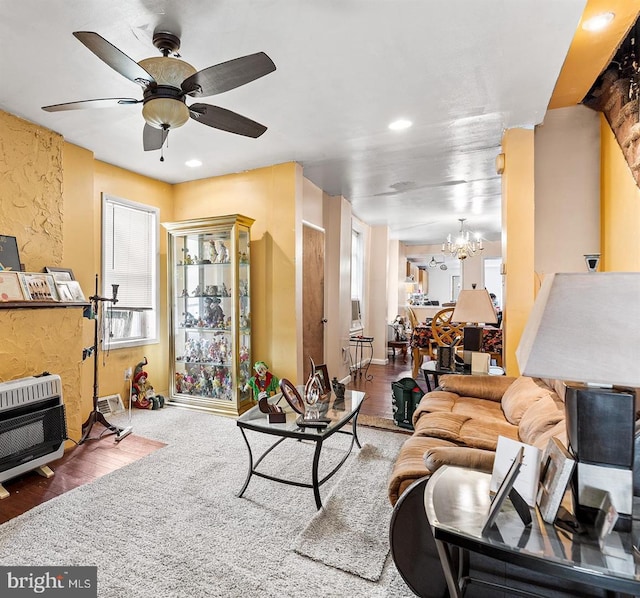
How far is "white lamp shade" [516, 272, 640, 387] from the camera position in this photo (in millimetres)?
904

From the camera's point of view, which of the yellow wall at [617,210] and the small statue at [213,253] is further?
the small statue at [213,253]

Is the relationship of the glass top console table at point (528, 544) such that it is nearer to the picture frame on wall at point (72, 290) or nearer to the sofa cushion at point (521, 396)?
the sofa cushion at point (521, 396)

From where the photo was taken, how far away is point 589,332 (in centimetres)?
94

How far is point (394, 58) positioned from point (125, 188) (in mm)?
3328

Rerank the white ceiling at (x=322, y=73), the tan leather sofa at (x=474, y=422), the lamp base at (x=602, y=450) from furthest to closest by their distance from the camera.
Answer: the white ceiling at (x=322, y=73), the tan leather sofa at (x=474, y=422), the lamp base at (x=602, y=450)

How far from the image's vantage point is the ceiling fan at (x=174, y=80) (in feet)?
5.67

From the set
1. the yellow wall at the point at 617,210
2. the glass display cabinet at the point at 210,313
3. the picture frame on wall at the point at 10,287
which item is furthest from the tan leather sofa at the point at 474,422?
the picture frame on wall at the point at 10,287

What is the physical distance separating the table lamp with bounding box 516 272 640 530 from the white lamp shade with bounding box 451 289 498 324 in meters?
2.25

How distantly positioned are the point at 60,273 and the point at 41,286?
0.30 meters

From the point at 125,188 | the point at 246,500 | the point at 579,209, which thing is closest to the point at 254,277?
the point at 125,188

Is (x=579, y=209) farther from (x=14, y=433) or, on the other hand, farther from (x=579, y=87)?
(x=14, y=433)

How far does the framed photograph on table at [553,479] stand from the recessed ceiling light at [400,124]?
8.92 feet

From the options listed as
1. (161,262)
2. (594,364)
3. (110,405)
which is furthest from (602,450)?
(161,262)

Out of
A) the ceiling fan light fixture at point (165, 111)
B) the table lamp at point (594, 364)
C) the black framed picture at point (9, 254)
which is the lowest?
the table lamp at point (594, 364)
